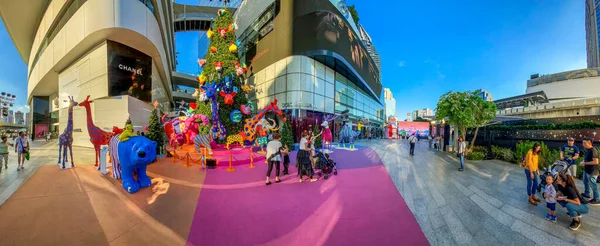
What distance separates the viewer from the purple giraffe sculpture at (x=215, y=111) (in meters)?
10.6

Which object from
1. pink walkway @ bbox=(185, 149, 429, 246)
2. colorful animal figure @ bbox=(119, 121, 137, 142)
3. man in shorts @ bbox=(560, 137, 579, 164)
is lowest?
pink walkway @ bbox=(185, 149, 429, 246)

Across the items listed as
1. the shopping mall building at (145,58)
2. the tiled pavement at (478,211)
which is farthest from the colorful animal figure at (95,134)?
the shopping mall building at (145,58)

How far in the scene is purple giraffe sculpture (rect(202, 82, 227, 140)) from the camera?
10590mm

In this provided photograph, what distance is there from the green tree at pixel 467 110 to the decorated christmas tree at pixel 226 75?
13.8 meters

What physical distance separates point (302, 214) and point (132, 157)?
14.3ft

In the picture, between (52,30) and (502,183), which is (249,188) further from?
(52,30)

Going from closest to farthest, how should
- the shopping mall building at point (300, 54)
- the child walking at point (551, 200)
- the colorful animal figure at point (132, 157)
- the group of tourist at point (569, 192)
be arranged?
1. the group of tourist at point (569, 192)
2. the child walking at point (551, 200)
3. the colorful animal figure at point (132, 157)
4. the shopping mall building at point (300, 54)

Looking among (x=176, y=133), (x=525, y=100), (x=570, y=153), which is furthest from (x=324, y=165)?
(x=525, y=100)

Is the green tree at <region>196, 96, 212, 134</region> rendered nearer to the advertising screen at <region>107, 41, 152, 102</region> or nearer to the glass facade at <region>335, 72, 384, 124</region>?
the advertising screen at <region>107, 41, 152, 102</region>

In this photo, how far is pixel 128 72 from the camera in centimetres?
1022

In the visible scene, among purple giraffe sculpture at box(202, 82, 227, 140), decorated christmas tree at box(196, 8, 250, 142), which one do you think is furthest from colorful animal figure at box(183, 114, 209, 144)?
decorated christmas tree at box(196, 8, 250, 142)

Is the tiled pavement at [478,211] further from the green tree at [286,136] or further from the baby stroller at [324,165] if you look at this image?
the green tree at [286,136]

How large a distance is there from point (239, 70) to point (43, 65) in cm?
1293

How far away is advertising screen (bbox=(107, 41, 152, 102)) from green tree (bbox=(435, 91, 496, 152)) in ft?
64.1
